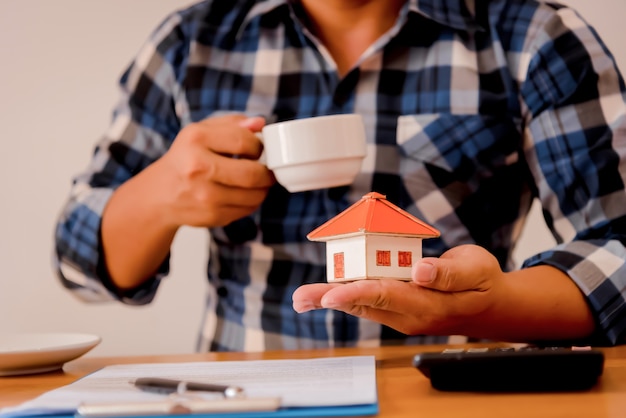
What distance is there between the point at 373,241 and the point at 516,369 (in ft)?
0.62

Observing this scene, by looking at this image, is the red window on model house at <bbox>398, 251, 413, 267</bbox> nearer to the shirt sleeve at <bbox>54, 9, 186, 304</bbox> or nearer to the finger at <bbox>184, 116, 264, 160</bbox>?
the finger at <bbox>184, 116, 264, 160</bbox>

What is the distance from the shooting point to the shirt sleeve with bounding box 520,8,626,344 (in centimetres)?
106

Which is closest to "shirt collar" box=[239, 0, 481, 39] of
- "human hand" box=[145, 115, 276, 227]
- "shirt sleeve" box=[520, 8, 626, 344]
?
"shirt sleeve" box=[520, 8, 626, 344]

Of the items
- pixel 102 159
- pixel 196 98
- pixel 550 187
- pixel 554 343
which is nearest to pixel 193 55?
pixel 196 98

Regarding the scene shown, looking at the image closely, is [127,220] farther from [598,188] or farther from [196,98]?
[598,188]

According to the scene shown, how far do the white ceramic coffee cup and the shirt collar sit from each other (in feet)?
1.38

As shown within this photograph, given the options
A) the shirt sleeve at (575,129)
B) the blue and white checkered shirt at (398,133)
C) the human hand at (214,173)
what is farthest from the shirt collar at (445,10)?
the human hand at (214,173)

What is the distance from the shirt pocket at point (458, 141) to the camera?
1.16 metres

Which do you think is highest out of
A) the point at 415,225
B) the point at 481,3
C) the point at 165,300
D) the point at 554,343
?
the point at 481,3

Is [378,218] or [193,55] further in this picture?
[193,55]

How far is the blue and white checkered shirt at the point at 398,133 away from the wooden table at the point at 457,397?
1.15ft

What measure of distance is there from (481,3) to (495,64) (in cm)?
12

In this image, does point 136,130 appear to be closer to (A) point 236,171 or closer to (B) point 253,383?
(A) point 236,171

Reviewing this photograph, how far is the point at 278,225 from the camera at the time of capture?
116cm
